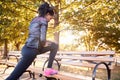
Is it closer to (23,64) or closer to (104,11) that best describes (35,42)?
(23,64)

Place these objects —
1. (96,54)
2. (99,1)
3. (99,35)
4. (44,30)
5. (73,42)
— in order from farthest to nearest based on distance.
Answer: (73,42), (99,35), (99,1), (96,54), (44,30)

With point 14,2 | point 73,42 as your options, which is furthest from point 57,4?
point 73,42

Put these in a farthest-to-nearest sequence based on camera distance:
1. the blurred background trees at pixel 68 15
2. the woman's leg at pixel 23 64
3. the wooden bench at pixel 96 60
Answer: the blurred background trees at pixel 68 15 → the wooden bench at pixel 96 60 → the woman's leg at pixel 23 64

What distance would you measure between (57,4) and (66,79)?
14250 mm

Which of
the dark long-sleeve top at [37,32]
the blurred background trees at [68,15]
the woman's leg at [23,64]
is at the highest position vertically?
the blurred background trees at [68,15]

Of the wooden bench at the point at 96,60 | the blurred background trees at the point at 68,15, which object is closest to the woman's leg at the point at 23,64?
the wooden bench at the point at 96,60

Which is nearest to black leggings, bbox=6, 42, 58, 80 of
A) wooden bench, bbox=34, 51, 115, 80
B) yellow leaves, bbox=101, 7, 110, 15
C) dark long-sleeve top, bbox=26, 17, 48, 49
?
dark long-sleeve top, bbox=26, 17, 48, 49

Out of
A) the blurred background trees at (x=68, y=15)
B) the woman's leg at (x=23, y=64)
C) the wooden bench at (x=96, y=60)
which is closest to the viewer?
the woman's leg at (x=23, y=64)

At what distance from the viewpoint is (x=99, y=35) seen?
84.0 feet

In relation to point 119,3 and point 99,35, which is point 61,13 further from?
point 99,35

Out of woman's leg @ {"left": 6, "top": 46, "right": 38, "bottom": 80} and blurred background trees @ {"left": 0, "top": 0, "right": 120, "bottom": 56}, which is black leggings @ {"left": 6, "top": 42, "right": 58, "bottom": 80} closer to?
woman's leg @ {"left": 6, "top": 46, "right": 38, "bottom": 80}

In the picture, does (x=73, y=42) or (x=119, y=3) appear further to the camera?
(x=73, y=42)

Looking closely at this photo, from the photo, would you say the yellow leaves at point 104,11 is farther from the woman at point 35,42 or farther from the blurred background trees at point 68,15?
the woman at point 35,42

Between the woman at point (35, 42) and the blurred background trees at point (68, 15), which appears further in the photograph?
the blurred background trees at point (68, 15)
